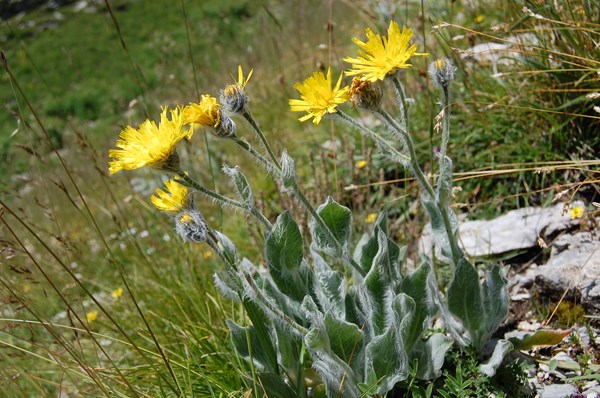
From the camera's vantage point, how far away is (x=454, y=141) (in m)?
3.21

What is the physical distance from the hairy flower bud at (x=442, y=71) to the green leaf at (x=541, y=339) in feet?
2.77

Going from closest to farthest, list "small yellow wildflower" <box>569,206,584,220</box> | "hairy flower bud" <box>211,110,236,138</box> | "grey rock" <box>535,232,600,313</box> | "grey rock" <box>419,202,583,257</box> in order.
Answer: "hairy flower bud" <box>211,110,236,138</box>
"grey rock" <box>535,232,600,313</box>
"small yellow wildflower" <box>569,206,584,220</box>
"grey rock" <box>419,202,583,257</box>

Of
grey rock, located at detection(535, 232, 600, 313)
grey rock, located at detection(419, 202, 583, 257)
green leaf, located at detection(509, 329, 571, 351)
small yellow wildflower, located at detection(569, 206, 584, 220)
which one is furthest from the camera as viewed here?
grey rock, located at detection(419, 202, 583, 257)

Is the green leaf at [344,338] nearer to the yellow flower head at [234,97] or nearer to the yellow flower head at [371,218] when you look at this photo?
the yellow flower head at [234,97]

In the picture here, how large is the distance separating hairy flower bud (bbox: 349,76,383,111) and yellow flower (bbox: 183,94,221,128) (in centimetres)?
37

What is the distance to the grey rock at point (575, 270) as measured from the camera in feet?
6.90

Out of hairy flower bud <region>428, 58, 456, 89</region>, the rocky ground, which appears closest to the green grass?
the rocky ground

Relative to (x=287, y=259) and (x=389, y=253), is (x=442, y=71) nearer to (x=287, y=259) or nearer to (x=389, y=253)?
(x=389, y=253)

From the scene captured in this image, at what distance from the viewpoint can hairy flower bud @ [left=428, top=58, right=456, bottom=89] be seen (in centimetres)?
171

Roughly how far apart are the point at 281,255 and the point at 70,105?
1434 centimetres

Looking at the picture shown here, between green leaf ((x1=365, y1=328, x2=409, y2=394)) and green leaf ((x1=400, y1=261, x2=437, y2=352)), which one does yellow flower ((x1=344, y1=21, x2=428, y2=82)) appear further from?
green leaf ((x1=365, y1=328, x2=409, y2=394))

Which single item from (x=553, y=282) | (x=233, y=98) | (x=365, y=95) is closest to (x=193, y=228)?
(x=233, y=98)

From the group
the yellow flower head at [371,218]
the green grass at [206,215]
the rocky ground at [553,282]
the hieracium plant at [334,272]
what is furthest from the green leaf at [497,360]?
the yellow flower head at [371,218]

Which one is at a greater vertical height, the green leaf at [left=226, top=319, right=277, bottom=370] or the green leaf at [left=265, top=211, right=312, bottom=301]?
the green leaf at [left=265, top=211, right=312, bottom=301]
